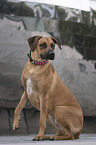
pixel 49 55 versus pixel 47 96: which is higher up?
pixel 49 55

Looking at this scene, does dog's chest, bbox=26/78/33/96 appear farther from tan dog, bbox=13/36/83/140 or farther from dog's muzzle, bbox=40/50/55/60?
dog's muzzle, bbox=40/50/55/60

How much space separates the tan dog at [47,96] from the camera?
420 cm

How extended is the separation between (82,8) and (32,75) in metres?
3.34

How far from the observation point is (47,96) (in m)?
4.26

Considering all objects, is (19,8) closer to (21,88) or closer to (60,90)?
(21,88)

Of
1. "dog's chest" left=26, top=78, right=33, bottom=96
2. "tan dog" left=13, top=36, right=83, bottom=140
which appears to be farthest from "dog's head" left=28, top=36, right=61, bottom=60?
"dog's chest" left=26, top=78, right=33, bottom=96

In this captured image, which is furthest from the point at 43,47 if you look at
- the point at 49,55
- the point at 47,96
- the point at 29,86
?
the point at 47,96

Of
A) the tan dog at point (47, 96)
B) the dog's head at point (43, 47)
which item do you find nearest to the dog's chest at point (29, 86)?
the tan dog at point (47, 96)

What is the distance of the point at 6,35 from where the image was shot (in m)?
5.93

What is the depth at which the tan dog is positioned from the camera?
420 centimetres

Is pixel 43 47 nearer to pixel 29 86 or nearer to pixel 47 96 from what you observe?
pixel 29 86

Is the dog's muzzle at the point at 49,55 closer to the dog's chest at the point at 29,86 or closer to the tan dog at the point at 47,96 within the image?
the tan dog at the point at 47,96

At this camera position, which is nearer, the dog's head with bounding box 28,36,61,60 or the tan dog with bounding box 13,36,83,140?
the dog's head with bounding box 28,36,61,60

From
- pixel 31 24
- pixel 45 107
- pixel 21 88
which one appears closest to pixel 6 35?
pixel 31 24
